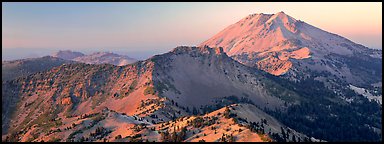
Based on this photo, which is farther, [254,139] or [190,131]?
[190,131]

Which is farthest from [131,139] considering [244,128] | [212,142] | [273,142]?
[273,142]

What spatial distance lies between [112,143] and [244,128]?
63075 millimetres

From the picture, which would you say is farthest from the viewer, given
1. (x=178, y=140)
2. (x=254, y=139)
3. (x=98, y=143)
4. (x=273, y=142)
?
(x=98, y=143)

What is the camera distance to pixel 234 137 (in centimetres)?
17462

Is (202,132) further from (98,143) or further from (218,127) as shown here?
(98,143)

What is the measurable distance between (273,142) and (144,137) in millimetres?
66315

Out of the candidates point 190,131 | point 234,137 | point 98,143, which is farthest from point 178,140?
point 98,143

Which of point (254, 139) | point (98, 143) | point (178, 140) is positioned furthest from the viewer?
point (98, 143)

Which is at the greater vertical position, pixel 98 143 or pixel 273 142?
pixel 273 142

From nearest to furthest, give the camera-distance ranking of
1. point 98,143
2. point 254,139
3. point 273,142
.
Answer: point 273,142
point 254,139
point 98,143

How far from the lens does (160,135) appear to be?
630 ft

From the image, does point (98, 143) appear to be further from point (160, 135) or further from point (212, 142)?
point (212, 142)

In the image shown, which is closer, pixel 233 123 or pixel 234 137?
pixel 234 137

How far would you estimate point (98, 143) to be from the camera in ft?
632
